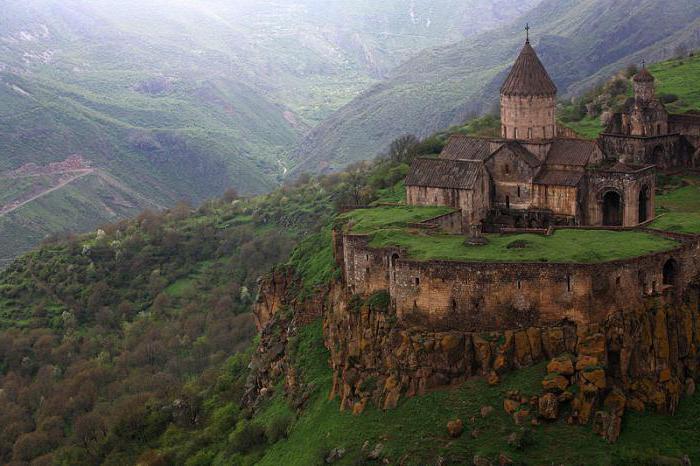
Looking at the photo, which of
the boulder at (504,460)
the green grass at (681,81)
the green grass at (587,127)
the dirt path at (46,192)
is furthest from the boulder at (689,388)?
the dirt path at (46,192)

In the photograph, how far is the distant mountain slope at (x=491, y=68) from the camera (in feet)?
428

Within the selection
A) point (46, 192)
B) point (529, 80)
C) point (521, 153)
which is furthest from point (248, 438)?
point (46, 192)

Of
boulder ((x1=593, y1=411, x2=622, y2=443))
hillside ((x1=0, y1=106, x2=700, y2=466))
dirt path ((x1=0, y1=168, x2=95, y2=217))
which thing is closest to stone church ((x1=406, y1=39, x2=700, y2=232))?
hillside ((x1=0, y1=106, x2=700, y2=466))

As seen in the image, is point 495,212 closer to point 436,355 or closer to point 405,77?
point 436,355

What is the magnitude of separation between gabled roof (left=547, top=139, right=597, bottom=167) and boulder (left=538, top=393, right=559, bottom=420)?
49.3ft

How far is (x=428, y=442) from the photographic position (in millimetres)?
31078

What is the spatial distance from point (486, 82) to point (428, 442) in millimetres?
114899

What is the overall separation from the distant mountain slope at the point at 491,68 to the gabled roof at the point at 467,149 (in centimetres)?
7445

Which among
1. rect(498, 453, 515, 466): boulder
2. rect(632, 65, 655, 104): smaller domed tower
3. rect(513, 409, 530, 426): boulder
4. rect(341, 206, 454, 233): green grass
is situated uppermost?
rect(632, 65, 655, 104): smaller domed tower

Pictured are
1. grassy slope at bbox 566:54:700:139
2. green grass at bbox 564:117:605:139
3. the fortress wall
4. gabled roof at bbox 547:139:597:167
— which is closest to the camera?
the fortress wall

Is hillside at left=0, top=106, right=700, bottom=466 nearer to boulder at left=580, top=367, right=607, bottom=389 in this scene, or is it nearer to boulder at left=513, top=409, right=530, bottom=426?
boulder at left=513, top=409, right=530, bottom=426

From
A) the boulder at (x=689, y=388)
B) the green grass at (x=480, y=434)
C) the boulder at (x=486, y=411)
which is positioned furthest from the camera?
the boulder at (x=689, y=388)

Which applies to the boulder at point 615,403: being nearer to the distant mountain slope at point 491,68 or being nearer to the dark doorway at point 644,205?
the dark doorway at point 644,205

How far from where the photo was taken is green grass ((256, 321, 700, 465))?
96.9ft
